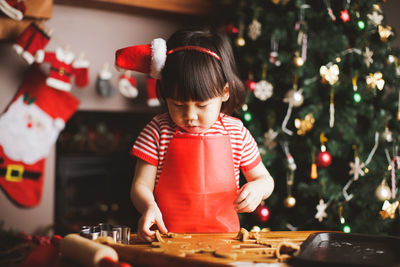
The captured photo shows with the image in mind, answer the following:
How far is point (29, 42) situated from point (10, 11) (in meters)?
0.17

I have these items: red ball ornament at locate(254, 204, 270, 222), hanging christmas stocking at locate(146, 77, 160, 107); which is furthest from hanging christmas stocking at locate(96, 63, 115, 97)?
red ball ornament at locate(254, 204, 270, 222)

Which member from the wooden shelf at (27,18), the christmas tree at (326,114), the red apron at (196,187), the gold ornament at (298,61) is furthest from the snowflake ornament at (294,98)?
the wooden shelf at (27,18)

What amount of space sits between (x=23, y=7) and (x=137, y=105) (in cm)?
80

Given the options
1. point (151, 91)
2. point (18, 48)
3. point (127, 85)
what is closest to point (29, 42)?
point (18, 48)

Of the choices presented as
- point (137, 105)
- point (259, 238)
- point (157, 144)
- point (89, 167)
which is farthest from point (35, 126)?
point (259, 238)

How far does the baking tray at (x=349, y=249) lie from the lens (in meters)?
0.65

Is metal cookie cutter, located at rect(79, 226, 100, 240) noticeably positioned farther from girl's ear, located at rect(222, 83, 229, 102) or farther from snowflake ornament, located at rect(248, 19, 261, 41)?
snowflake ornament, located at rect(248, 19, 261, 41)

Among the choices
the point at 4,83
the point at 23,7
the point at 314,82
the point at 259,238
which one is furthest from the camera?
the point at 4,83

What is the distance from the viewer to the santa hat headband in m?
0.96

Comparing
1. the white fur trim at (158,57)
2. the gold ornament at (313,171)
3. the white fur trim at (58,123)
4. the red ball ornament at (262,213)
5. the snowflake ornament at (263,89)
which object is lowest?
the red ball ornament at (262,213)

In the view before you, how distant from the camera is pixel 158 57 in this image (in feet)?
3.13

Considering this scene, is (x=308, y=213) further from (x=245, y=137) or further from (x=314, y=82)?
(x=245, y=137)

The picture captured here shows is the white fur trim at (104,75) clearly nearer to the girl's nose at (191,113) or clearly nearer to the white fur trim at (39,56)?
the white fur trim at (39,56)

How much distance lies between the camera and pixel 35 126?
2.09m
